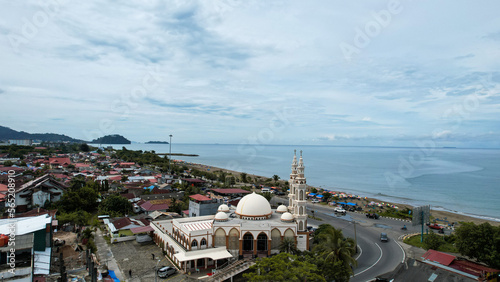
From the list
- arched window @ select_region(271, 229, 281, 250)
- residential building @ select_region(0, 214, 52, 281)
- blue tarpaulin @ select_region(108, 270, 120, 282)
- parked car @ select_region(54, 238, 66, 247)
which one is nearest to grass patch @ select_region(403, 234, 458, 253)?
arched window @ select_region(271, 229, 281, 250)

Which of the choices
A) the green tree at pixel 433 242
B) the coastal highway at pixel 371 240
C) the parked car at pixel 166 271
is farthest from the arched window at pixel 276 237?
the green tree at pixel 433 242

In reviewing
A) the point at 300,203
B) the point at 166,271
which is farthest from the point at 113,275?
the point at 300,203

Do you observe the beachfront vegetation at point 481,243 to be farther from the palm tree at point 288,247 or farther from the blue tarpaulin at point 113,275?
the blue tarpaulin at point 113,275

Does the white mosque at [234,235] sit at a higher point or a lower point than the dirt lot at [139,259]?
higher

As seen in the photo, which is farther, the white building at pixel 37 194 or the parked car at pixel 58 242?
the white building at pixel 37 194

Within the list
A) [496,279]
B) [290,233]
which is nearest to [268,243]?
[290,233]

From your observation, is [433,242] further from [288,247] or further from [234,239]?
[234,239]

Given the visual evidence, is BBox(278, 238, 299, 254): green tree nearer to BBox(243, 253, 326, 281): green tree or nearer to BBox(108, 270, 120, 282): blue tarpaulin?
BBox(243, 253, 326, 281): green tree
